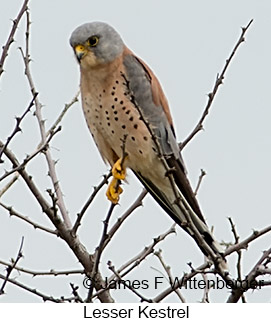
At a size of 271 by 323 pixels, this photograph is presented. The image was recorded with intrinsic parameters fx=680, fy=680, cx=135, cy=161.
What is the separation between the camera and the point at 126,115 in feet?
13.5

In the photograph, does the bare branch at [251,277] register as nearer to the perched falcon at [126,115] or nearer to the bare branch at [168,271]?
the bare branch at [168,271]

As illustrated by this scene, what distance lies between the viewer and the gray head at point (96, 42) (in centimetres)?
407

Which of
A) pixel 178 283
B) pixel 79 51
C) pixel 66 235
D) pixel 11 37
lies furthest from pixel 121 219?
pixel 79 51

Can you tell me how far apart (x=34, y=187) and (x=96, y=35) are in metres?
1.26

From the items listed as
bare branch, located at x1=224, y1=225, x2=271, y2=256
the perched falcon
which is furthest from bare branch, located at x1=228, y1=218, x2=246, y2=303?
the perched falcon

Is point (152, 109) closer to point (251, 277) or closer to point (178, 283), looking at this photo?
point (178, 283)

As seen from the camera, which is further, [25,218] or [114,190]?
[114,190]

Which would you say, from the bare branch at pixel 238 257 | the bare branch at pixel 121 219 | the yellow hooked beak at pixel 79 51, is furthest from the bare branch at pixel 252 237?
the yellow hooked beak at pixel 79 51

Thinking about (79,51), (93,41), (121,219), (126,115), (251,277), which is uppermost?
(93,41)

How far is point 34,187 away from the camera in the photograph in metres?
3.32

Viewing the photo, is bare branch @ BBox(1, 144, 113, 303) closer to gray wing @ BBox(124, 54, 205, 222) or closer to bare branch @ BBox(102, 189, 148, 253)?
bare branch @ BBox(102, 189, 148, 253)

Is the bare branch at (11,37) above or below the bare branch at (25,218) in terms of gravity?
above

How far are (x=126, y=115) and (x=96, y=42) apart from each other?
50cm
